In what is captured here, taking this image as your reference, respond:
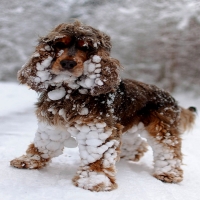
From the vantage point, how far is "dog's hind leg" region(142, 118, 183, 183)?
4.58m

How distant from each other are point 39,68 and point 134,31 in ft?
39.3

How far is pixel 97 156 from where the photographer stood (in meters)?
3.79

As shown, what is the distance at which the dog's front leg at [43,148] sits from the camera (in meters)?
4.20

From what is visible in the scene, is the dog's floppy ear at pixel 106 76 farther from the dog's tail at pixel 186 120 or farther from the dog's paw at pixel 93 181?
the dog's tail at pixel 186 120

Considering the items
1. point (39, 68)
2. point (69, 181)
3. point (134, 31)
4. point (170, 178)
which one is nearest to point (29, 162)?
point (69, 181)

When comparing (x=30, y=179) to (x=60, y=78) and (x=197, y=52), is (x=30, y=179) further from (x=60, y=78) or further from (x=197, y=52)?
(x=197, y=52)

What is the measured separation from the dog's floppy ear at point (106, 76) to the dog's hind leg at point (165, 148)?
3.90ft

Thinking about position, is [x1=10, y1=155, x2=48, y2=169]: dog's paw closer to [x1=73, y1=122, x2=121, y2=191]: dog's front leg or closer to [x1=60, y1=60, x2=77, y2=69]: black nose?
[x1=73, y1=122, x2=121, y2=191]: dog's front leg

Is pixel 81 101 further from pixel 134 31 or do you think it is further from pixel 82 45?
pixel 134 31

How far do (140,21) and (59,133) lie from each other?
467 inches

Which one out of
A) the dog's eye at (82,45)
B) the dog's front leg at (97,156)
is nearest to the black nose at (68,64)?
the dog's eye at (82,45)

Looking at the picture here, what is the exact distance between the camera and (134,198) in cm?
366

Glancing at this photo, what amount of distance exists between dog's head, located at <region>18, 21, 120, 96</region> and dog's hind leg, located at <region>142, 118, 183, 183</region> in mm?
1190

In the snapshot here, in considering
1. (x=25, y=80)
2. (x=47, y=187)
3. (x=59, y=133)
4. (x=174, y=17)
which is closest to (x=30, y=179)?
(x=47, y=187)
